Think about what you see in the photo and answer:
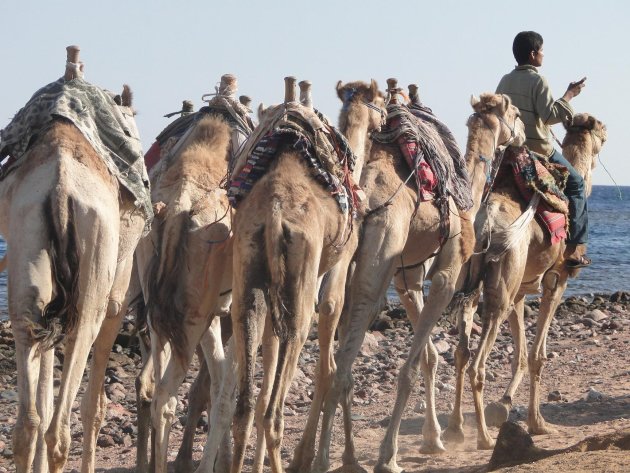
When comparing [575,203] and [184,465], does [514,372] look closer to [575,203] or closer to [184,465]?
[575,203]

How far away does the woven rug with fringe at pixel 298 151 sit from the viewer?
7149 mm

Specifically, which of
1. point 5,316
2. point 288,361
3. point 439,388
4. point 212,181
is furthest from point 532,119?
point 5,316

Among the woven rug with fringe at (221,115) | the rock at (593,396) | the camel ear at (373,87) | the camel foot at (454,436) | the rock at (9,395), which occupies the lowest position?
the camel foot at (454,436)

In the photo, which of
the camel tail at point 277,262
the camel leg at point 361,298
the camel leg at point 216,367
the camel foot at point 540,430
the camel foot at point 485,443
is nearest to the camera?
the camel tail at point 277,262

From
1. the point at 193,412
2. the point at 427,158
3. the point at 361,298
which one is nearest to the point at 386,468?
the point at 361,298

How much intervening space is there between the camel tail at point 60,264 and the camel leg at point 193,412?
7.37ft

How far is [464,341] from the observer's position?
397 inches

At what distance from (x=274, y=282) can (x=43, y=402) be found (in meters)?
1.37

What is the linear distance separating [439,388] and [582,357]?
126 inches

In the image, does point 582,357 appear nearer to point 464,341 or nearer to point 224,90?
point 464,341

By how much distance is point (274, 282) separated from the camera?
6.79 meters

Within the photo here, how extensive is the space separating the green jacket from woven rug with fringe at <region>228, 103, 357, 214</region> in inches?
146

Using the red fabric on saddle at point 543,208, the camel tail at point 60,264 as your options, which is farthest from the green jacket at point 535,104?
the camel tail at point 60,264

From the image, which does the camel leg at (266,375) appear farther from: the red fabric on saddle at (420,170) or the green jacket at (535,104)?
the green jacket at (535,104)
